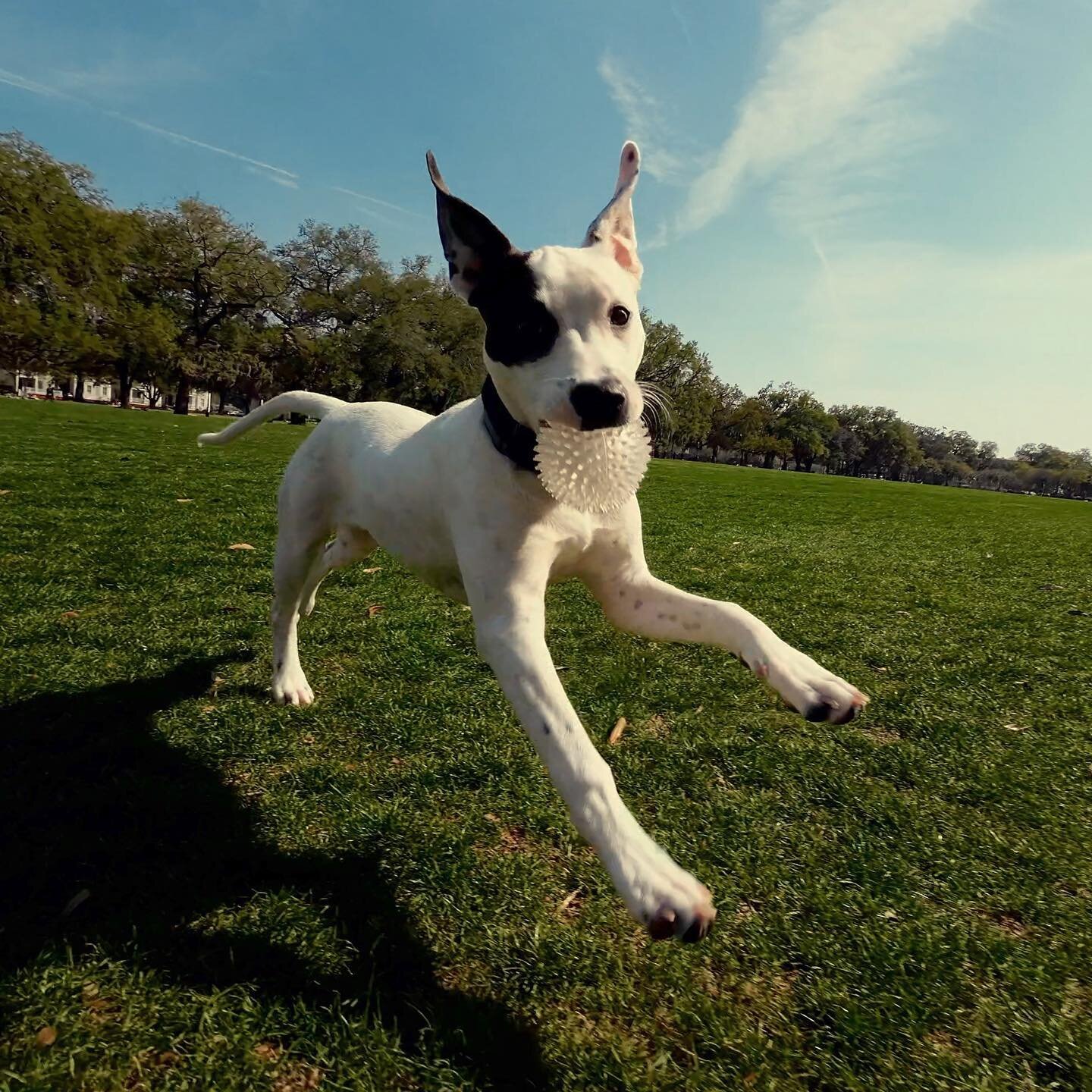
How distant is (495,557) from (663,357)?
63554mm

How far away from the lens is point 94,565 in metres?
6.02

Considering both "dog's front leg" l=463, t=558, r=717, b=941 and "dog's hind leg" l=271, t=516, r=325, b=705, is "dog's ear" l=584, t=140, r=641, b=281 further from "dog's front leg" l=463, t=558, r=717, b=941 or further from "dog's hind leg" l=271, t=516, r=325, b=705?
"dog's hind leg" l=271, t=516, r=325, b=705

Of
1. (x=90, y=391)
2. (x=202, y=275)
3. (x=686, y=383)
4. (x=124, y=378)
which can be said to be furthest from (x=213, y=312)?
(x=90, y=391)

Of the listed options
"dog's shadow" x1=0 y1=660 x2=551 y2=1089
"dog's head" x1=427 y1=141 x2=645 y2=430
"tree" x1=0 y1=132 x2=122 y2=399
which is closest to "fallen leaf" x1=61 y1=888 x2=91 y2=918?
"dog's shadow" x1=0 y1=660 x2=551 y2=1089

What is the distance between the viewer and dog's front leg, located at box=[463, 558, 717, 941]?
5.61ft

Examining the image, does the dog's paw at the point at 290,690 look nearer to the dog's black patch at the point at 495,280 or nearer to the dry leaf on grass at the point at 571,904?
the dry leaf on grass at the point at 571,904

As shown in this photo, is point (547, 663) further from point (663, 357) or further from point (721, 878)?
point (663, 357)

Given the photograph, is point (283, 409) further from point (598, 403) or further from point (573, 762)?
point (573, 762)

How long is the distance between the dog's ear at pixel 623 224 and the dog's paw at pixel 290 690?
2563 mm

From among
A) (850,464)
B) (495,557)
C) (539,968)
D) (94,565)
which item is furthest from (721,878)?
(850,464)

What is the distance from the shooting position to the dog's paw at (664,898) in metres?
1.68

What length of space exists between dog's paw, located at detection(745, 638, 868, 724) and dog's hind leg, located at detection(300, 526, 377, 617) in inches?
89.6

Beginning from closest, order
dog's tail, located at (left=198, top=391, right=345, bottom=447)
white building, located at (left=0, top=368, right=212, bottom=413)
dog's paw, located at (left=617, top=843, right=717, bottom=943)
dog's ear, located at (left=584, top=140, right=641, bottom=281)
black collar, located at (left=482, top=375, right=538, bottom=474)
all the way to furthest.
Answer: dog's paw, located at (left=617, top=843, right=717, bottom=943), black collar, located at (left=482, top=375, right=538, bottom=474), dog's ear, located at (left=584, top=140, right=641, bottom=281), dog's tail, located at (left=198, top=391, right=345, bottom=447), white building, located at (left=0, top=368, right=212, bottom=413)

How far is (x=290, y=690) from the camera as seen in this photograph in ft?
12.3
